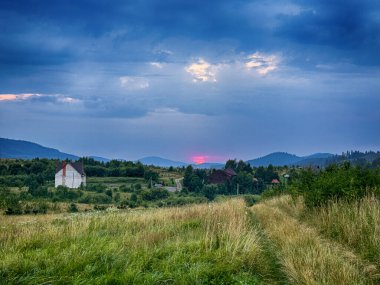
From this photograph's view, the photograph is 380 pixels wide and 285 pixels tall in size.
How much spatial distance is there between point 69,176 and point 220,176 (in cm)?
4994

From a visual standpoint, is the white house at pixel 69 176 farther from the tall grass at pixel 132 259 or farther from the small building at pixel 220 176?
the tall grass at pixel 132 259

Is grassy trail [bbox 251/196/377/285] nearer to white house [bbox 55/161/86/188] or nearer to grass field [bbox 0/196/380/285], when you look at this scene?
grass field [bbox 0/196/380/285]

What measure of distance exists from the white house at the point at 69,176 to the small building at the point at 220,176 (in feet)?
140

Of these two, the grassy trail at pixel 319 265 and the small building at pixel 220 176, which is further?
the small building at pixel 220 176

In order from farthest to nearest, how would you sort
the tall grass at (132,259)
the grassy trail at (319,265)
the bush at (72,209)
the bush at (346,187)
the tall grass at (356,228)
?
the bush at (72,209), the bush at (346,187), the tall grass at (356,228), the tall grass at (132,259), the grassy trail at (319,265)

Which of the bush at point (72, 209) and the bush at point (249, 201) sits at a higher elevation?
the bush at point (249, 201)

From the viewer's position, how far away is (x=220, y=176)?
137m

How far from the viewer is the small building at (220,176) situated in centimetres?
13271

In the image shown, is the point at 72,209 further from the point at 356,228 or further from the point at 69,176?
the point at 356,228

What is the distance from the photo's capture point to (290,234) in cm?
1179

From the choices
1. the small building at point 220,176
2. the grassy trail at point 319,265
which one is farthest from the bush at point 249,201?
the small building at point 220,176

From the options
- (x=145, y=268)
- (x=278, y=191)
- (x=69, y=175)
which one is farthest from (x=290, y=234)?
(x=69, y=175)

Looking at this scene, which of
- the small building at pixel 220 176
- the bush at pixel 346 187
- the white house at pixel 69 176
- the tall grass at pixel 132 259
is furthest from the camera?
the small building at pixel 220 176

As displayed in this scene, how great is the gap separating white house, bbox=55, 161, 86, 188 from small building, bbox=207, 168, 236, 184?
42.6m
